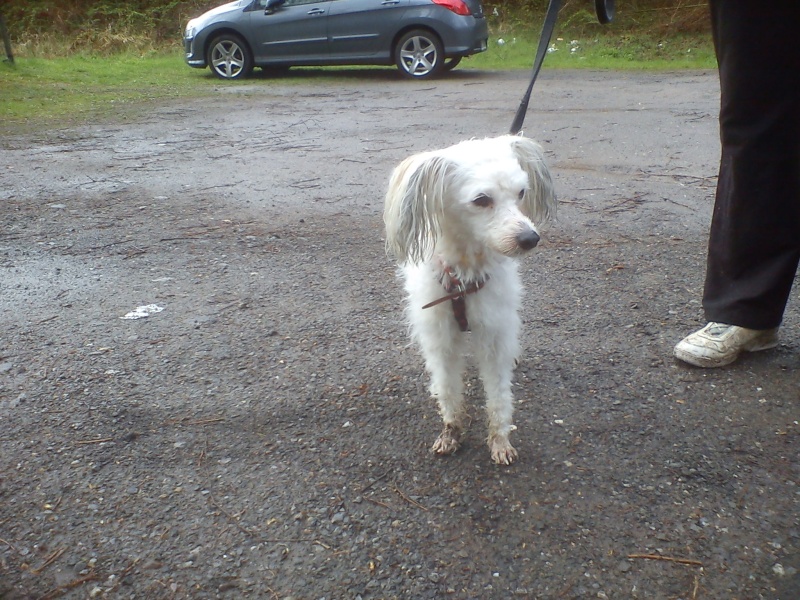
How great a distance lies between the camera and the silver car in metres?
12.7

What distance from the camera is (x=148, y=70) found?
15.1 meters

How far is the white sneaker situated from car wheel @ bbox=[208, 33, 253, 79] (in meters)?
12.2

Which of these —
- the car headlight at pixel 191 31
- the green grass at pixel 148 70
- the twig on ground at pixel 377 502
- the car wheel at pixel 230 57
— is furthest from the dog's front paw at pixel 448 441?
the car headlight at pixel 191 31

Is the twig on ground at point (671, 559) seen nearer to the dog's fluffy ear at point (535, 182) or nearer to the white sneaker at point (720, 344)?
the white sneaker at point (720, 344)

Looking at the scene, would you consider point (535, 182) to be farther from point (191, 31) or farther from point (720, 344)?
point (191, 31)

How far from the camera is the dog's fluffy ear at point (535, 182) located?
2.86m

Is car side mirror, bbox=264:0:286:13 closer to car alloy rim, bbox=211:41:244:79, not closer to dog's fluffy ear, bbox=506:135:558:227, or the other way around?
car alloy rim, bbox=211:41:244:79

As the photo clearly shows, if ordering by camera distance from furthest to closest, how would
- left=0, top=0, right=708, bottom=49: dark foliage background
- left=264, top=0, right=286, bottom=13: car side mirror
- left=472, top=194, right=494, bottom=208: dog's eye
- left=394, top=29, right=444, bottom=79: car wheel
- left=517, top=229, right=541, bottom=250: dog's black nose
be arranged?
left=0, top=0, right=708, bottom=49: dark foliage background
left=264, top=0, right=286, bottom=13: car side mirror
left=394, top=29, right=444, bottom=79: car wheel
left=472, top=194, right=494, bottom=208: dog's eye
left=517, top=229, right=541, bottom=250: dog's black nose

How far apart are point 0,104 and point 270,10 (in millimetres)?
5350

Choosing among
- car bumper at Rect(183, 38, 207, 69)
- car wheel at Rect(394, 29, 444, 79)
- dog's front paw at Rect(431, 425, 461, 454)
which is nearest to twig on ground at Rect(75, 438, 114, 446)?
dog's front paw at Rect(431, 425, 461, 454)

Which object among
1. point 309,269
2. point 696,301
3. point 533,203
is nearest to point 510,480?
point 533,203

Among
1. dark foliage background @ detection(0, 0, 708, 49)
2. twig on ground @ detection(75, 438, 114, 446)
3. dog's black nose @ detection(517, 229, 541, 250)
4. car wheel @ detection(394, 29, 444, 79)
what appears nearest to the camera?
dog's black nose @ detection(517, 229, 541, 250)

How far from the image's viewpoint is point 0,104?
1034 centimetres

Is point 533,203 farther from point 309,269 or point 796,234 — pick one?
point 309,269
